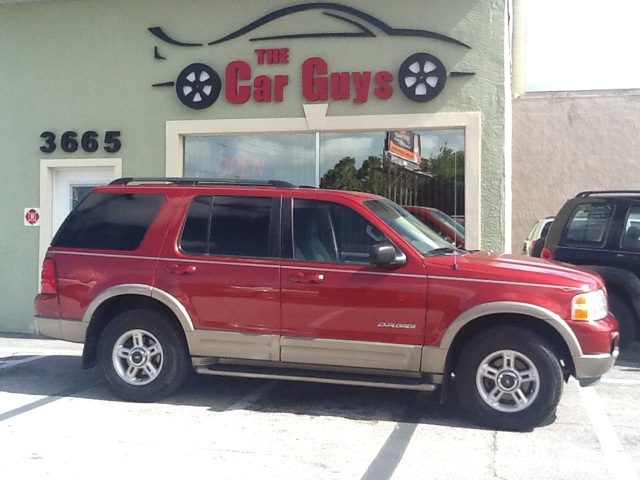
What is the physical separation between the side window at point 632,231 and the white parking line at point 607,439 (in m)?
2.05

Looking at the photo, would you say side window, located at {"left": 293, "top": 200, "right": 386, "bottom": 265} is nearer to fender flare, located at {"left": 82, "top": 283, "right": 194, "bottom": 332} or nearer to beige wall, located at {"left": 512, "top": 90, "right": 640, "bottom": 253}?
fender flare, located at {"left": 82, "top": 283, "right": 194, "bottom": 332}

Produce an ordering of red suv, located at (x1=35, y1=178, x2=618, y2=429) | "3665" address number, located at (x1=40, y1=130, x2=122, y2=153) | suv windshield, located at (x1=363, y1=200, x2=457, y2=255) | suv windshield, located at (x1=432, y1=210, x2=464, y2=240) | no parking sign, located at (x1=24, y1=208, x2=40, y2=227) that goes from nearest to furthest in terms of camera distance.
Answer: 1. red suv, located at (x1=35, y1=178, x2=618, y2=429)
2. suv windshield, located at (x1=363, y1=200, x2=457, y2=255)
3. suv windshield, located at (x1=432, y1=210, x2=464, y2=240)
4. "3665" address number, located at (x1=40, y1=130, x2=122, y2=153)
5. no parking sign, located at (x1=24, y1=208, x2=40, y2=227)

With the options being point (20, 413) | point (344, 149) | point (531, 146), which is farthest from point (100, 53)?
point (531, 146)

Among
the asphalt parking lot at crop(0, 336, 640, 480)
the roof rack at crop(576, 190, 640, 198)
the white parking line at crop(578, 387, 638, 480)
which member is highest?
the roof rack at crop(576, 190, 640, 198)

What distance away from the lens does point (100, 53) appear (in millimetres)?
10688

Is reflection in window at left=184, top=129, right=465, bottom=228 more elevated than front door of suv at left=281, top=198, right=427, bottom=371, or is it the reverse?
reflection in window at left=184, top=129, right=465, bottom=228

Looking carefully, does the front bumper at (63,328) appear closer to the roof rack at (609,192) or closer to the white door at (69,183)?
the white door at (69,183)

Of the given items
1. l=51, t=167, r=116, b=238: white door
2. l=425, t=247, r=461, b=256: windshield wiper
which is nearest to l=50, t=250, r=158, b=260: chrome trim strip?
l=425, t=247, r=461, b=256: windshield wiper

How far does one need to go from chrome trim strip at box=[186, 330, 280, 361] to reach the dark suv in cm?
417

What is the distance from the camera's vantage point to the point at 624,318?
8211mm

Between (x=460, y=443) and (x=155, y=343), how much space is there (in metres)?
2.85

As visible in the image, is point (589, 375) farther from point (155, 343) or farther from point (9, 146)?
point (9, 146)

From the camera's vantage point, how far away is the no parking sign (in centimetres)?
1073

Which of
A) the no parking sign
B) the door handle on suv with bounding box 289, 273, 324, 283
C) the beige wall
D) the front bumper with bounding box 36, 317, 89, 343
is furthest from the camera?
the beige wall
